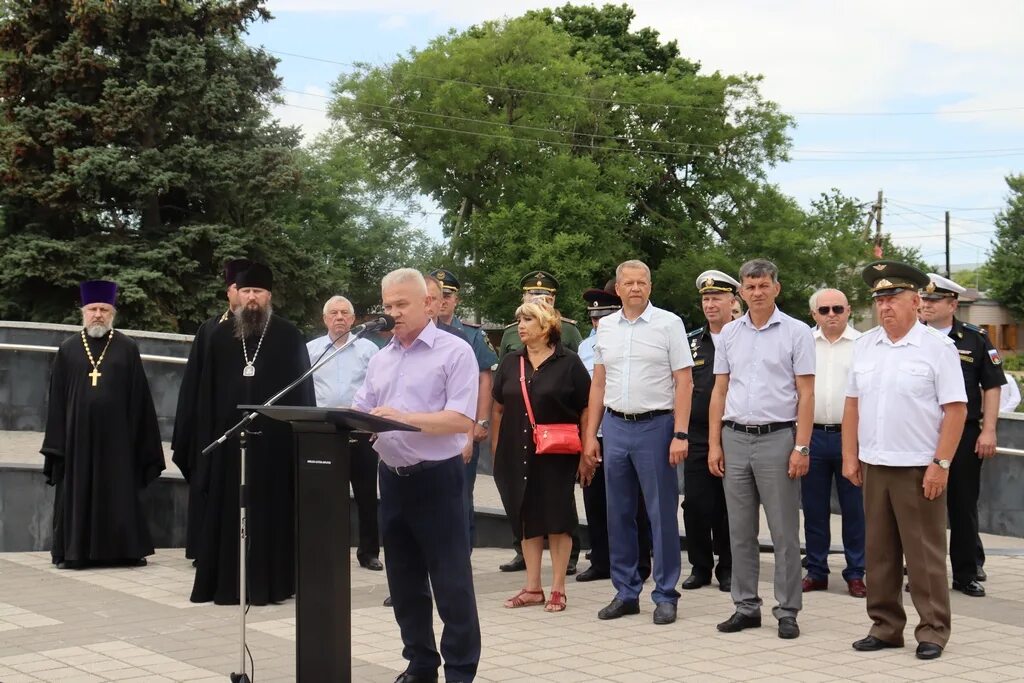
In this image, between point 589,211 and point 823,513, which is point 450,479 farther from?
point 589,211

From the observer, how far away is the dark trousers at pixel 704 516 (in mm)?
9289

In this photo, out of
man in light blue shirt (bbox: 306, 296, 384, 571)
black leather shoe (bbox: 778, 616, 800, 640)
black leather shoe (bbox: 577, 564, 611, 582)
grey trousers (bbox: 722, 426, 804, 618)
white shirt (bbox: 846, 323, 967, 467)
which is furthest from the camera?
man in light blue shirt (bbox: 306, 296, 384, 571)

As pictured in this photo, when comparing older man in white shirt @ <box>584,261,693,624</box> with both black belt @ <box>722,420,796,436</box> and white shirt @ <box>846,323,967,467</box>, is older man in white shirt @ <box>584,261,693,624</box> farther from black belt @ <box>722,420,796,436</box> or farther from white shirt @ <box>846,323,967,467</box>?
white shirt @ <box>846,323,967,467</box>

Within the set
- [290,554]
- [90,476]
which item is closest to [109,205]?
[90,476]

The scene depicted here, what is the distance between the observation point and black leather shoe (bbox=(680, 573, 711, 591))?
370 inches

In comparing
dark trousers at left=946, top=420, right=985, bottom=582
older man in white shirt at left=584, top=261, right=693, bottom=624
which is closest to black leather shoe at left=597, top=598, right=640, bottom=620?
older man in white shirt at left=584, top=261, right=693, bottom=624

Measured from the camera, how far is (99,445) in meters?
10.4

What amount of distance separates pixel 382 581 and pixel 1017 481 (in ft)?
19.0

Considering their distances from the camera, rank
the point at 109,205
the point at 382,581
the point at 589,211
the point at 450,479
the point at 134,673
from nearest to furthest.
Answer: the point at 450,479, the point at 134,673, the point at 382,581, the point at 109,205, the point at 589,211

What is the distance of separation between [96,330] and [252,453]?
2313mm

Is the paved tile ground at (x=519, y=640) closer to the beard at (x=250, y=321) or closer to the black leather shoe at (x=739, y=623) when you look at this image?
the black leather shoe at (x=739, y=623)

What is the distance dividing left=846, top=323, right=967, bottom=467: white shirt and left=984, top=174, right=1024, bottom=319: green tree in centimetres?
6248

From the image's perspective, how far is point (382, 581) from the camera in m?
9.62

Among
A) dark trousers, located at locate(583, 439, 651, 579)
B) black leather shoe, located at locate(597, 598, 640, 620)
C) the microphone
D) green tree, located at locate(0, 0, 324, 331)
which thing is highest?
green tree, located at locate(0, 0, 324, 331)
